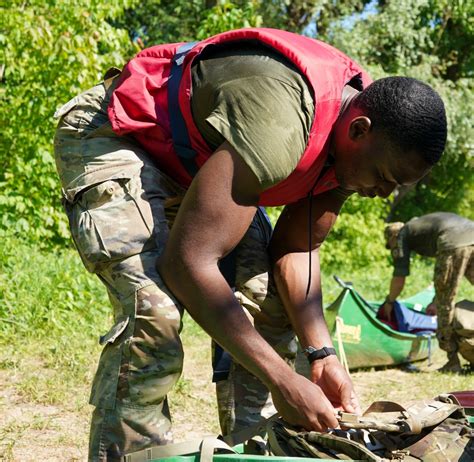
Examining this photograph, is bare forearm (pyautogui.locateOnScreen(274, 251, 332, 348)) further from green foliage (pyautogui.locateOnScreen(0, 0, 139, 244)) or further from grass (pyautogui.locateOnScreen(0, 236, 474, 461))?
green foliage (pyautogui.locateOnScreen(0, 0, 139, 244))

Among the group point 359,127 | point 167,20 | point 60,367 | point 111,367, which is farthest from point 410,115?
point 167,20

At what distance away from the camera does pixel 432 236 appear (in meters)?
7.77

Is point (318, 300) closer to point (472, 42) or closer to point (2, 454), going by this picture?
point (2, 454)

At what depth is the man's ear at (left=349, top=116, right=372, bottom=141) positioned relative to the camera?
2.48 metres

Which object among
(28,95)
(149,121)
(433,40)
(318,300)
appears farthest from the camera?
(433,40)

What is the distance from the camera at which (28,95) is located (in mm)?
7777

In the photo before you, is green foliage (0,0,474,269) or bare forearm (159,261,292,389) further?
green foliage (0,0,474,269)

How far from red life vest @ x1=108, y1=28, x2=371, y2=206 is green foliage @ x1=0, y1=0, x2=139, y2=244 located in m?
4.80

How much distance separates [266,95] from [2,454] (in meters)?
2.12

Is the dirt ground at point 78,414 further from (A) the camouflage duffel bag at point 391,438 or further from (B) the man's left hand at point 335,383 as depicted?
(A) the camouflage duffel bag at point 391,438

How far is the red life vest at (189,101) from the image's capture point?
250 cm

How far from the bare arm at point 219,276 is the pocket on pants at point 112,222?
0.58 ft

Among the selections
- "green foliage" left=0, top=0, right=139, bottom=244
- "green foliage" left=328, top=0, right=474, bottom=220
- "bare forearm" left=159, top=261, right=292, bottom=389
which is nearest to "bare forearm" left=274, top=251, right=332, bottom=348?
"bare forearm" left=159, top=261, right=292, bottom=389

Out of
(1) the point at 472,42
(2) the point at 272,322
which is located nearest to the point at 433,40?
(1) the point at 472,42
